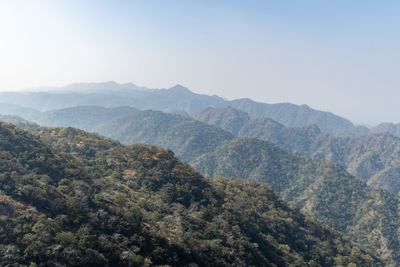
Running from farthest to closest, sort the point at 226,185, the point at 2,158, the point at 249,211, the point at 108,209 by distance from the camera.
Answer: the point at 226,185 → the point at 249,211 → the point at 2,158 → the point at 108,209

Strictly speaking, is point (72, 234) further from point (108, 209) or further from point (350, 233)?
point (350, 233)

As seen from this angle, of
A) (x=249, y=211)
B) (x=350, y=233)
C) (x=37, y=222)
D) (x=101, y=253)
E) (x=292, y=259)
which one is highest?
(x=37, y=222)

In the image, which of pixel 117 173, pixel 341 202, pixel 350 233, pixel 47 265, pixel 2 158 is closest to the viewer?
pixel 47 265

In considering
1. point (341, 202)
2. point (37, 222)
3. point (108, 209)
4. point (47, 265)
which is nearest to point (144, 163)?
point (108, 209)

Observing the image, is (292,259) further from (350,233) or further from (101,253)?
(350,233)

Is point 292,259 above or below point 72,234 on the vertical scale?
below

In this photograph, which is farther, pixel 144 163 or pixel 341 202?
pixel 341 202
